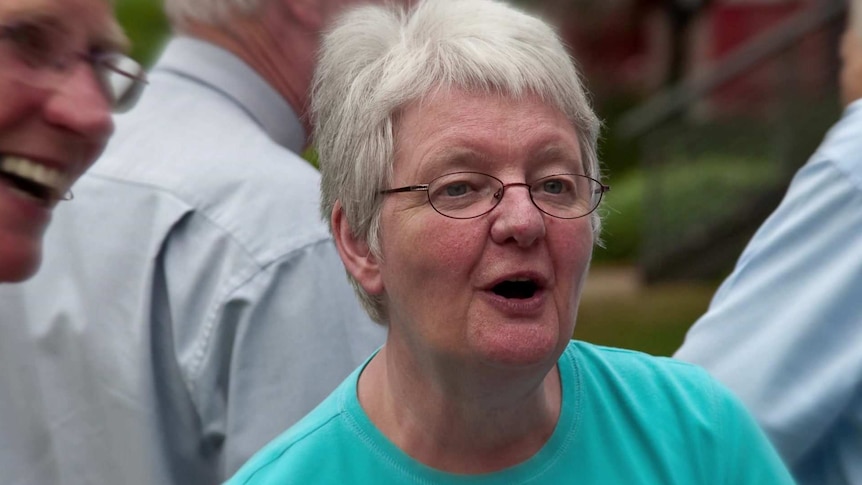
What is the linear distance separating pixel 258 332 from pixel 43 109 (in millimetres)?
629

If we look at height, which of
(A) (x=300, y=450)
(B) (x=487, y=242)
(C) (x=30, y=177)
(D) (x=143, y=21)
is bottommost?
(D) (x=143, y=21)

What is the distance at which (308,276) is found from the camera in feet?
8.63

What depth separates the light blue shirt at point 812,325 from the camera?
8.34 ft

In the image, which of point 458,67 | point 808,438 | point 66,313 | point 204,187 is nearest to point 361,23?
point 458,67

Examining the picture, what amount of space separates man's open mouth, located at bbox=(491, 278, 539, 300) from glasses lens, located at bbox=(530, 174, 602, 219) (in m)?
0.12

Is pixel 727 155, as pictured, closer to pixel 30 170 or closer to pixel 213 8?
pixel 213 8

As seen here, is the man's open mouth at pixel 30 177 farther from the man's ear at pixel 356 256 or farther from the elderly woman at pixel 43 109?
the man's ear at pixel 356 256

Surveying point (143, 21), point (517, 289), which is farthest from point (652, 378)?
point (143, 21)

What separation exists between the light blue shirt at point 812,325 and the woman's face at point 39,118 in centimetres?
127

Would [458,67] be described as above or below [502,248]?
above

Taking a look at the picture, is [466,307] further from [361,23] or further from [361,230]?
[361,23]

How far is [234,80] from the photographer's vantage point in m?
2.95

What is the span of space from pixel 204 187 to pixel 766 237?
43.7 inches

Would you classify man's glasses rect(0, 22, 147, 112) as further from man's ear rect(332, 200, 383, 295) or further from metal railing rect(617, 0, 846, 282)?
metal railing rect(617, 0, 846, 282)
